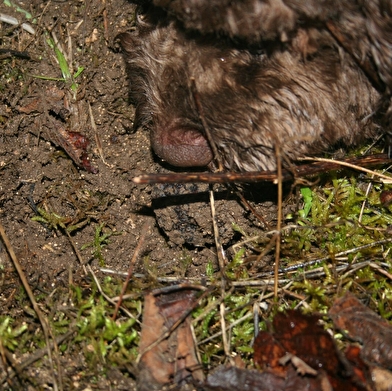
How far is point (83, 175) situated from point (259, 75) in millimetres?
1488

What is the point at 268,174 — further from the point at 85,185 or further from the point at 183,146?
the point at 85,185

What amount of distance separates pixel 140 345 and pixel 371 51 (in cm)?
204

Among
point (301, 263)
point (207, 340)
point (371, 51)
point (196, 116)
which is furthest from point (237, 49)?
point (207, 340)

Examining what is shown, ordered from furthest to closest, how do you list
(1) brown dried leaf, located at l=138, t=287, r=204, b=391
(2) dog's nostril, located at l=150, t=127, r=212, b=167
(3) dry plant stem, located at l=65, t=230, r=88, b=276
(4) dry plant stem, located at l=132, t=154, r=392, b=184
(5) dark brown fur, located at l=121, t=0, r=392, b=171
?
(3) dry plant stem, located at l=65, t=230, r=88, b=276
(2) dog's nostril, located at l=150, t=127, r=212, b=167
(4) dry plant stem, located at l=132, t=154, r=392, b=184
(1) brown dried leaf, located at l=138, t=287, r=204, b=391
(5) dark brown fur, located at l=121, t=0, r=392, b=171

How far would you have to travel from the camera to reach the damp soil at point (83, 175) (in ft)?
12.7

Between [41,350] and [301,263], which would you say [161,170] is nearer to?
[301,263]

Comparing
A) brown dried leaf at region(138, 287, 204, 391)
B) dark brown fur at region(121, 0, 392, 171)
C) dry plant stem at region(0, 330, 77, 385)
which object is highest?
dark brown fur at region(121, 0, 392, 171)

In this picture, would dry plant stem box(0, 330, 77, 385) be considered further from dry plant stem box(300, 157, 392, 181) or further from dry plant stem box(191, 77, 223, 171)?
dry plant stem box(300, 157, 392, 181)

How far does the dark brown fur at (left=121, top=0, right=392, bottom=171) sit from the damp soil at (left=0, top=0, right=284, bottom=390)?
0.44m

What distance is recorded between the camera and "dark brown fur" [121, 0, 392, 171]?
2967 millimetres

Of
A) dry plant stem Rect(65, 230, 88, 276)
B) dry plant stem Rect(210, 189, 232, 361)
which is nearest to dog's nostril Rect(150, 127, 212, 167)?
dry plant stem Rect(210, 189, 232, 361)

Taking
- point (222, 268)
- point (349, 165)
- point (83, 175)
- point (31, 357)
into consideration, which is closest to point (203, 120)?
point (222, 268)

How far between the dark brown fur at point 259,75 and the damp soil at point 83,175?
44cm

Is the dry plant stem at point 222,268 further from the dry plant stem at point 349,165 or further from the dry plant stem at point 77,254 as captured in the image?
the dry plant stem at point 77,254
